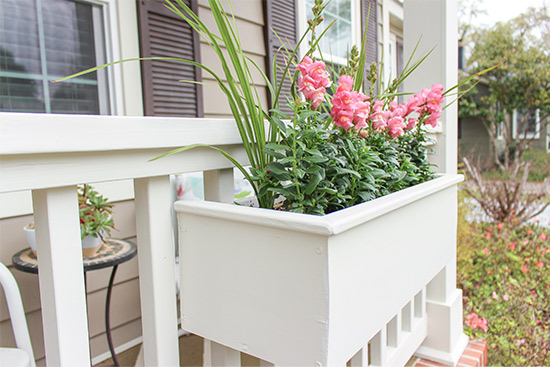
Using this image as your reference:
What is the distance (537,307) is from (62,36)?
3147 millimetres

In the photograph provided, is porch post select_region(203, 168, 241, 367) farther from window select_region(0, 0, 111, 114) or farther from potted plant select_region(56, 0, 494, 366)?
window select_region(0, 0, 111, 114)

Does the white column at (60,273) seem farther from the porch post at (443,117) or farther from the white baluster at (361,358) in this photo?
the porch post at (443,117)

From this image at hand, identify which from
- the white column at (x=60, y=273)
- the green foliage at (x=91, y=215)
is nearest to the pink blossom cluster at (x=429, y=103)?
the white column at (x=60, y=273)

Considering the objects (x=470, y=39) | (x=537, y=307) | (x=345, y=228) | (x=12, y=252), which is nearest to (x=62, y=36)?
(x=12, y=252)

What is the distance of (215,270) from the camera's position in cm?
80

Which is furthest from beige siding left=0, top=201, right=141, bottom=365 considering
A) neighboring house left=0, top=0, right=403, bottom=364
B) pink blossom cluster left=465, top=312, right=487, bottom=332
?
pink blossom cluster left=465, top=312, right=487, bottom=332

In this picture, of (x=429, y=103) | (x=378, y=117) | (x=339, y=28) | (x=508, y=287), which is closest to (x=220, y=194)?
(x=378, y=117)

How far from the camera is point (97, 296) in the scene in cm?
209

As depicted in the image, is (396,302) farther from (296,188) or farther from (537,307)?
(537,307)

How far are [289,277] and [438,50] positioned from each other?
1513 millimetres

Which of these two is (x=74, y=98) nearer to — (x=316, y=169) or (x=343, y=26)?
(x=316, y=169)

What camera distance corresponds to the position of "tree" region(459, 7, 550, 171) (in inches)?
396

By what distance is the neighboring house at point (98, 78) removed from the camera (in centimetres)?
181

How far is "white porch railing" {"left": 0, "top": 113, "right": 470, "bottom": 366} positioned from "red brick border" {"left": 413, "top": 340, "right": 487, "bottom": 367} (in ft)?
3.89
